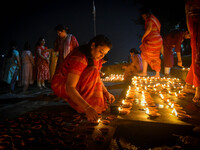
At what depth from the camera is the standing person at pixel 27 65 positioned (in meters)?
5.07

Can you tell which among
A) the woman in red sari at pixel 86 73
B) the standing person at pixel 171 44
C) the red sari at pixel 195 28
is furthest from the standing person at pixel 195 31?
the standing person at pixel 171 44

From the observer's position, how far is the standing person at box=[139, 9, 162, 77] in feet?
17.4

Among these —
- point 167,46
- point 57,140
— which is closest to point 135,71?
point 167,46

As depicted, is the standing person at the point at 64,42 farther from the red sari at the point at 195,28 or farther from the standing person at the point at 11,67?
the red sari at the point at 195,28

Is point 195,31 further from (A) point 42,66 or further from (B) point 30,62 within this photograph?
(B) point 30,62

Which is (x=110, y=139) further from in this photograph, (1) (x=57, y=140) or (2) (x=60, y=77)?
(2) (x=60, y=77)

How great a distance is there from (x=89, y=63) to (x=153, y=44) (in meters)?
4.14

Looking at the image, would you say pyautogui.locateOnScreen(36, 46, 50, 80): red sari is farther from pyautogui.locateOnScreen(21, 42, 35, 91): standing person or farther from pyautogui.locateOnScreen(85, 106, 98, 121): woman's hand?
pyautogui.locateOnScreen(85, 106, 98, 121): woman's hand

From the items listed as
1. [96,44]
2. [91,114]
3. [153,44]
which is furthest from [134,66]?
[91,114]

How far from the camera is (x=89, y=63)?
7.23 ft

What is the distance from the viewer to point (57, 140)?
1385 mm

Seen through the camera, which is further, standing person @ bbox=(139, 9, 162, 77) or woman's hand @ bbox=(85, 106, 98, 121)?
standing person @ bbox=(139, 9, 162, 77)

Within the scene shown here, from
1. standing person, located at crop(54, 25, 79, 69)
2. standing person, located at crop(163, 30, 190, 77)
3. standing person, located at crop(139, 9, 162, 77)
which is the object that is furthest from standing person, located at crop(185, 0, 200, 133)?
standing person, located at crop(163, 30, 190, 77)

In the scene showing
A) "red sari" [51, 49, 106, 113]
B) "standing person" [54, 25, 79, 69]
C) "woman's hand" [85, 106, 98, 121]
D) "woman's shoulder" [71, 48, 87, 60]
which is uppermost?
"standing person" [54, 25, 79, 69]
